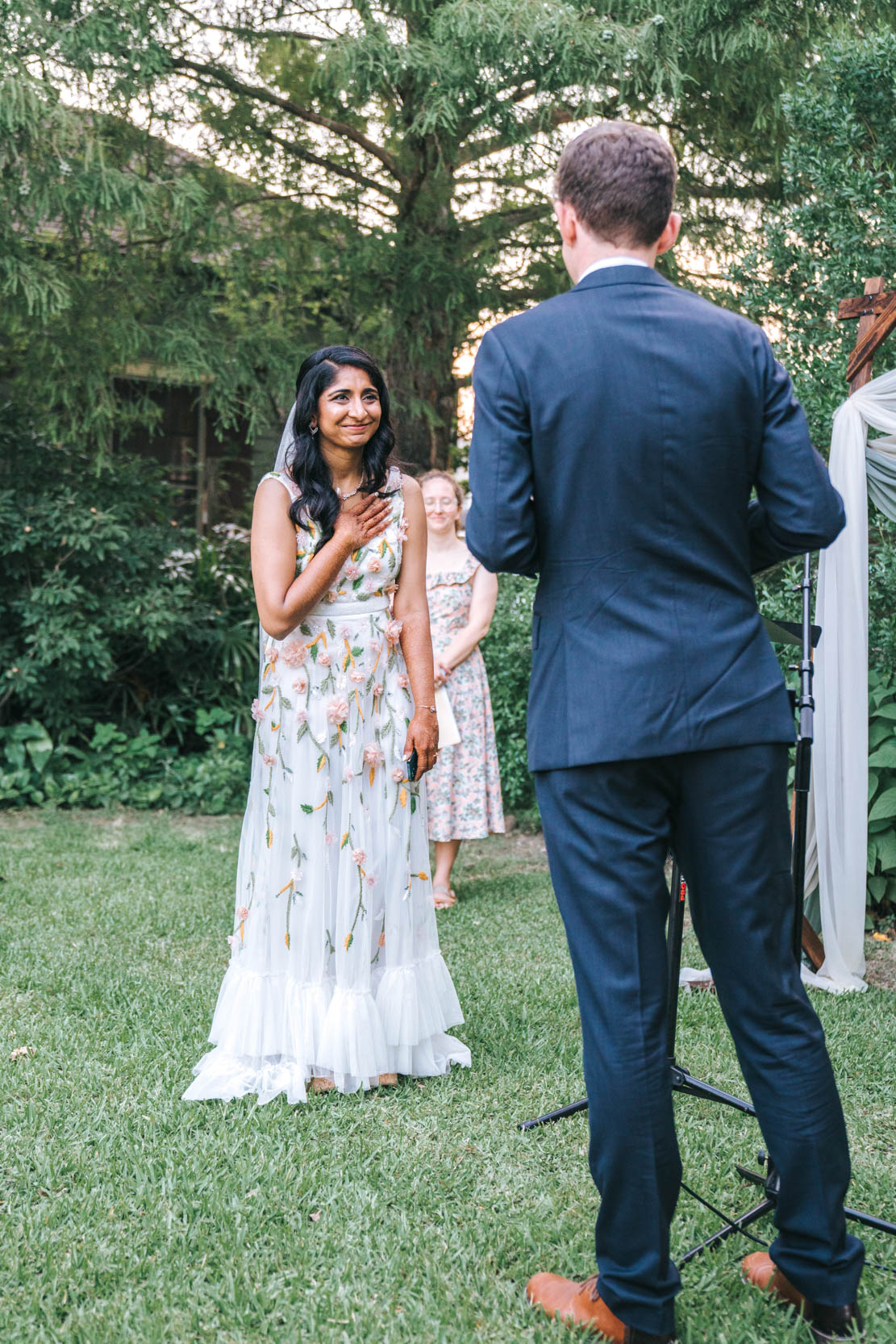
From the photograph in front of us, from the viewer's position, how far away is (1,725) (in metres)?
9.12

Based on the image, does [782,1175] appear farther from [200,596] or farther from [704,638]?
[200,596]

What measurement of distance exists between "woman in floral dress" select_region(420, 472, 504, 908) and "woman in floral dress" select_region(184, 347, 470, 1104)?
2.22 meters

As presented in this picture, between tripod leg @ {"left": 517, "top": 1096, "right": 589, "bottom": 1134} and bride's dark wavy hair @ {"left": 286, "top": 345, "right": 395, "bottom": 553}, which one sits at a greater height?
bride's dark wavy hair @ {"left": 286, "top": 345, "right": 395, "bottom": 553}

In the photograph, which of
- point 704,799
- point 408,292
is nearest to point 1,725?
point 408,292

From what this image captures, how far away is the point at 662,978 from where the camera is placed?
6.72ft

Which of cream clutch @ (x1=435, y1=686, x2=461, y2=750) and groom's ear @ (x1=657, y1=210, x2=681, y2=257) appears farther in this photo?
cream clutch @ (x1=435, y1=686, x2=461, y2=750)

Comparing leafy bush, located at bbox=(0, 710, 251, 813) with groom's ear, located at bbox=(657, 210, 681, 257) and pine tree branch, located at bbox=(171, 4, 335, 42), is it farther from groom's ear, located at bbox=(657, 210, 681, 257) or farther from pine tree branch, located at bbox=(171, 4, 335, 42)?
groom's ear, located at bbox=(657, 210, 681, 257)

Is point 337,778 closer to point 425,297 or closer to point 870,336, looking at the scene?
point 870,336

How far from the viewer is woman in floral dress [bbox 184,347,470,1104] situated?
11.5ft

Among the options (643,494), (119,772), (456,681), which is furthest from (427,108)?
(643,494)

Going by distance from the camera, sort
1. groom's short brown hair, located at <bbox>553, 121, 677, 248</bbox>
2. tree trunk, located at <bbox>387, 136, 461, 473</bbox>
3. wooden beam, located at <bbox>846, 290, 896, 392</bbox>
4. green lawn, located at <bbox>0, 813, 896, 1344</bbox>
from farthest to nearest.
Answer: tree trunk, located at <bbox>387, 136, 461, 473</bbox> → wooden beam, located at <bbox>846, 290, 896, 392</bbox> → green lawn, located at <bbox>0, 813, 896, 1344</bbox> → groom's short brown hair, located at <bbox>553, 121, 677, 248</bbox>

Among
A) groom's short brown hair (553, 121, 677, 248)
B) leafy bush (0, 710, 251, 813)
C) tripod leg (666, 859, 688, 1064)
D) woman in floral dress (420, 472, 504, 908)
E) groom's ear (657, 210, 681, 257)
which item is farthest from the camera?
leafy bush (0, 710, 251, 813)

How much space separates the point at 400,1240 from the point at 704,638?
4.95 ft

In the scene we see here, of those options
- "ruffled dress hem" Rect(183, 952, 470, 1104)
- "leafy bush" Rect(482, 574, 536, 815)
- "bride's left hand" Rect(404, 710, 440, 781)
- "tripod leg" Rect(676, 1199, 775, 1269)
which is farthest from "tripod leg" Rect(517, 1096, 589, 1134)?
"leafy bush" Rect(482, 574, 536, 815)
